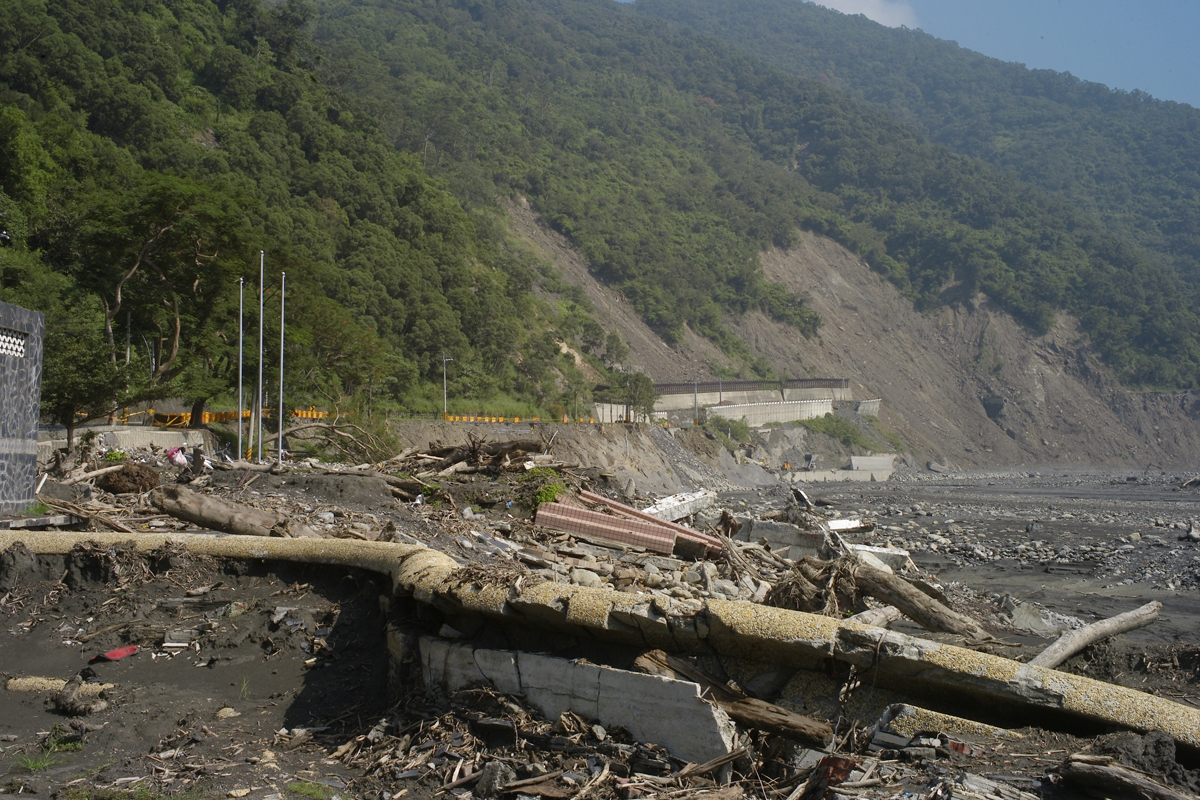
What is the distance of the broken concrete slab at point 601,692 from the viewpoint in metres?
4.40

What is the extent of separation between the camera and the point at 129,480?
1251cm

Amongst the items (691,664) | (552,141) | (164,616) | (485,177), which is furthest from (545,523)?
(552,141)

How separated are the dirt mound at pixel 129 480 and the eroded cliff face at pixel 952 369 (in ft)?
241

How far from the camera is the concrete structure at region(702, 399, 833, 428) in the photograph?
78875 millimetres

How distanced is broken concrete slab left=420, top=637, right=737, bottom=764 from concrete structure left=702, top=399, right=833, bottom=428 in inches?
2786

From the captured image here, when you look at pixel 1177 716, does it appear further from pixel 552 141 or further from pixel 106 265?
pixel 552 141

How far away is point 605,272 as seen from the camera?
9894cm

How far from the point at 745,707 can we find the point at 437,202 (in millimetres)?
69185

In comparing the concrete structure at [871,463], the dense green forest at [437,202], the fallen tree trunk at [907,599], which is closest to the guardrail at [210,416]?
the dense green forest at [437,202]

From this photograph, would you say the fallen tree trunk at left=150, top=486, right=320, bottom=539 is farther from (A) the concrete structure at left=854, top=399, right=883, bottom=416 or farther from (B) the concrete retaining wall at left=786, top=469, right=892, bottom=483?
(A) the concrete structure at left=854, top=399, right=883, bottom=416

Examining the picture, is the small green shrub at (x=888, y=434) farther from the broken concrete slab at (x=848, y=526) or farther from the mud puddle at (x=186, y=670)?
the mud puddle at (x=186, y=670)

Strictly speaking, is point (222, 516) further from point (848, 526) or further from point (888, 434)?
Result: point (888, 434)

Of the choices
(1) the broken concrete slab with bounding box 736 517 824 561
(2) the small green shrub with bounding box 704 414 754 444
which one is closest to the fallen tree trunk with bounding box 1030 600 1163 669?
(1) the broken concrete slab with bounding box 736 517 824 561

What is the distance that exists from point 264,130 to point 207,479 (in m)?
54.1
